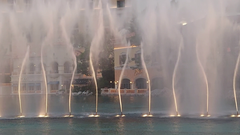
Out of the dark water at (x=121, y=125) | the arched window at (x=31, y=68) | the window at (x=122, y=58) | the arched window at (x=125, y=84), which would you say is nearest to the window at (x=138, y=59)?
the window at (x=122, y=58)

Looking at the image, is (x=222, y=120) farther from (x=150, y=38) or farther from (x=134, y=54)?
(x=134, y=54)

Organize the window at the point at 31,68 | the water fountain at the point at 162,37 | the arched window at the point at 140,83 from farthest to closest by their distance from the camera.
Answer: the window at the point at 31,68 → the arched window at the point at 140,83 → the water fountain at the point at 162,37

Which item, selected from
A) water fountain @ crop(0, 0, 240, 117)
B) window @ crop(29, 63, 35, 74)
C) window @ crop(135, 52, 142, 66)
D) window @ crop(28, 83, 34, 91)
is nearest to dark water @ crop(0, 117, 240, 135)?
water fountain @ crop(0, 0, 240, 117)

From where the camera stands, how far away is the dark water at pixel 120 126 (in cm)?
1208

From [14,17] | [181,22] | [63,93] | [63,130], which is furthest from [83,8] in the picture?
[63,93]

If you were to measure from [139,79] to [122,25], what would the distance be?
12452 mm

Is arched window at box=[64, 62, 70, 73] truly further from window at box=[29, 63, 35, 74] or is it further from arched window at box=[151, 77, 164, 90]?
arched window at box=[151, 77, 164, 90]

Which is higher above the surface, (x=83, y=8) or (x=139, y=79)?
(x=83, y=8)

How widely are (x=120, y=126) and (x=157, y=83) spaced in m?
26.5

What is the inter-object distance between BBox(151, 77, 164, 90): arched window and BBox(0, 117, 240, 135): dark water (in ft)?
77.0

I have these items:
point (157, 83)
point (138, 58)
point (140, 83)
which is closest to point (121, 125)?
point (157, 83)

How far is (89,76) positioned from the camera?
156 ft

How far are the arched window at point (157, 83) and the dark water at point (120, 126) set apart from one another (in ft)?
77.0

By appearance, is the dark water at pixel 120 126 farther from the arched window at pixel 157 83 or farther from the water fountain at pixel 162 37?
the arched window at pixel 157 83
